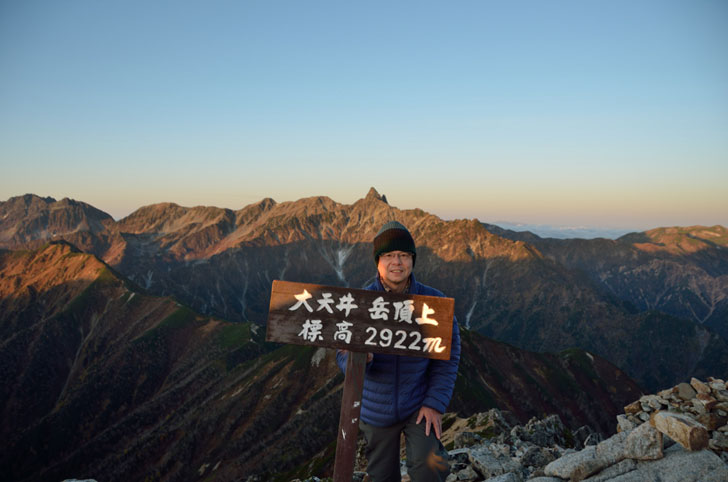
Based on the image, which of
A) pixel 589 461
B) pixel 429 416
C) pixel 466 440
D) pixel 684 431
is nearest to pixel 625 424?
pixel 684 431

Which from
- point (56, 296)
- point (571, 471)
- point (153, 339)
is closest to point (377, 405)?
point (571, 471)

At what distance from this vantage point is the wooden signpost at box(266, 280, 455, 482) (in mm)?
6293

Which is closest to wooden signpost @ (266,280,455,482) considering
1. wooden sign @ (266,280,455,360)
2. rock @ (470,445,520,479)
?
wooden sign @ (266,280,455,360)

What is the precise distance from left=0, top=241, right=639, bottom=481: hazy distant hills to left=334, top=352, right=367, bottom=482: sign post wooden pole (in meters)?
56.6

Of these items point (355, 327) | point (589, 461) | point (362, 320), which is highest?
point (362, 320)

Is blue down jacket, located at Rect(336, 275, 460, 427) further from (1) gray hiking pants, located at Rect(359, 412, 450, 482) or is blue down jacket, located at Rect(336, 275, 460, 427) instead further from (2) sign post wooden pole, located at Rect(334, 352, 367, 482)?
(2) sign post wooden pole, located at Rect(334, 352, 367, 482)

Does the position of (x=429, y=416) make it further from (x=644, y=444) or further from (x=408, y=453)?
(x=644, y=444)

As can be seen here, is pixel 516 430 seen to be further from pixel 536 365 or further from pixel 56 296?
pixel 56 296

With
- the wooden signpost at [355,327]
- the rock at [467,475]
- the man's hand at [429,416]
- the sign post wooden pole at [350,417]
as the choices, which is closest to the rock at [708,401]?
the rock at [467,475]

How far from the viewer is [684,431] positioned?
25.9 feet

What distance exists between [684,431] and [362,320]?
7.60 meters

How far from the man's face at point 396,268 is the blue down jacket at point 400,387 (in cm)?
137

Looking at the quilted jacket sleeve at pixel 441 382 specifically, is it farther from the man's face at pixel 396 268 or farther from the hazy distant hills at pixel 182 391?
the hazy distant hills at pixel 182 391

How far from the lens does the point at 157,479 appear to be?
288 ft
